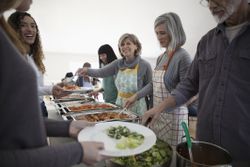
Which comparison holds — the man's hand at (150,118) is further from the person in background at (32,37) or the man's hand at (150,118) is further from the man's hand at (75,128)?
the person in background at (32,37)

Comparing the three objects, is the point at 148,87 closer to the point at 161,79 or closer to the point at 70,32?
the point at 161,79

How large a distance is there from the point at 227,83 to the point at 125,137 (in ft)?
1.64

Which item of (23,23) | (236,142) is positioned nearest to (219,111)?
(236,142)

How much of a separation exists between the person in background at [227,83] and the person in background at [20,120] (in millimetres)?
609

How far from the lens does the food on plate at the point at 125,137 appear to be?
0.74m

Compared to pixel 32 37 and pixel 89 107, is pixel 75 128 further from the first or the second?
pixel 32 37

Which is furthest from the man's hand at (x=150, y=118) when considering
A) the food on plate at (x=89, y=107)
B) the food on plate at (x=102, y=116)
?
the food on plate at (x=89, y=107)

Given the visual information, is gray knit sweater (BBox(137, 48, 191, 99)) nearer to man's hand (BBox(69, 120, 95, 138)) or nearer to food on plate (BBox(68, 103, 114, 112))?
food on plate (BBox(68, 103, 114, 112))

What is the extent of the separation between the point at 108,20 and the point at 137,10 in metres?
0.57

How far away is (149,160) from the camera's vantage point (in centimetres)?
78

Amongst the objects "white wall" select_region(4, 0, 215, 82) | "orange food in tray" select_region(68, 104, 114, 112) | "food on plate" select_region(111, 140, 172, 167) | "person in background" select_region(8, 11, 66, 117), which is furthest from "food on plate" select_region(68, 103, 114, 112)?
"white wall" select_region(4, 0, 215, 82)

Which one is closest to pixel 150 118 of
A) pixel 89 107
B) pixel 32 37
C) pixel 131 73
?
pixel 89 107

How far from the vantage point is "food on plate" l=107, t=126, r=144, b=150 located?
738mm

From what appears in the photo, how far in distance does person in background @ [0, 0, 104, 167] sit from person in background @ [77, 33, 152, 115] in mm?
1474
